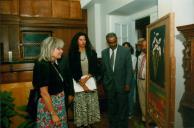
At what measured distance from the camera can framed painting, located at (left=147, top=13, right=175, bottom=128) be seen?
170 cm

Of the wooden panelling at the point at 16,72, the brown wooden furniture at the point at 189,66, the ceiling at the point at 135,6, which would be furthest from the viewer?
the wooden panelling at the point at 16,72

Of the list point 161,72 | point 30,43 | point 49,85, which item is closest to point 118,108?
point 161,72

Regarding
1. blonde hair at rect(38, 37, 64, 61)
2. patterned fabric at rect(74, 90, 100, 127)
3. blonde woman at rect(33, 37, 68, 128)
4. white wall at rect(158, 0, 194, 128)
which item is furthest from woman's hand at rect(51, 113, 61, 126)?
white wall at rect(158, 0, 194, 128)

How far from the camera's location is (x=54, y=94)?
1.99 m

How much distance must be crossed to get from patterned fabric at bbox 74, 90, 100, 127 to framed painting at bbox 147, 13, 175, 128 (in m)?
0.76

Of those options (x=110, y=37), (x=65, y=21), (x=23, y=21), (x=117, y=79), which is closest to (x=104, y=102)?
(x=117, y=79)

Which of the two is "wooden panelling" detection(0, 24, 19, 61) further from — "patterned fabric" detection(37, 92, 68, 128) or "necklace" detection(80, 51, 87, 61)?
"patterned fabric" detection(37, 92, 68, 128)

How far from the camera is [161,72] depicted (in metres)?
1.96

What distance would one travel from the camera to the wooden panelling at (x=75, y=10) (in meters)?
5.73

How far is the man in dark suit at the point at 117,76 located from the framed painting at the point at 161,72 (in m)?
0.67

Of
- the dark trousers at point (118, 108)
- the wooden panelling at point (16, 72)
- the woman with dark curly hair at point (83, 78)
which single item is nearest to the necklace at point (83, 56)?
the woman with dark curly hair at point (83, 78)

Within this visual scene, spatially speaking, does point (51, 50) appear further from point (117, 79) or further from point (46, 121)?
point (117, 79)

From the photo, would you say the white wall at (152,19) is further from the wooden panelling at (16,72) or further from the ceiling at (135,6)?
the wooden panelling at (16,72)

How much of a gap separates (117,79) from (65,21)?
10.2ft
